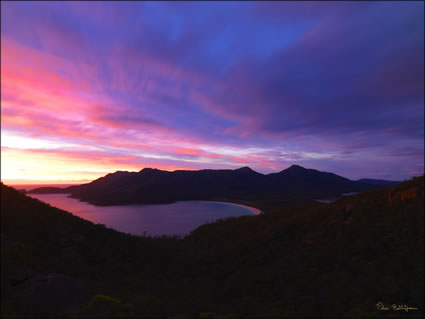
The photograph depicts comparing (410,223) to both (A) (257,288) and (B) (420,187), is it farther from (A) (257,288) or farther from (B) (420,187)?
(A) (257,288)

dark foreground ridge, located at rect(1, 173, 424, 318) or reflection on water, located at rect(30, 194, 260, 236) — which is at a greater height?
dark foreground ridge, located at rect(1, 173, 424, 318)

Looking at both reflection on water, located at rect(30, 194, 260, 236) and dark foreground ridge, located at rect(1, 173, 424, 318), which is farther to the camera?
reflection on water, located at rect(30, 194, 260, 236)

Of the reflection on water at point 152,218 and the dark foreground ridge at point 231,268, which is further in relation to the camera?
the reflection on water at point 152,218

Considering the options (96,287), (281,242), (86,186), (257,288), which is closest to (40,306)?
(96,287)

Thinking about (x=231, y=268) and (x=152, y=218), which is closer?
(x=231, y=268)

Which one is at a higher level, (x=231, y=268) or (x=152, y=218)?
(x=231, y=268)

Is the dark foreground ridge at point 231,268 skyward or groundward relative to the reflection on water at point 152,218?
skyward

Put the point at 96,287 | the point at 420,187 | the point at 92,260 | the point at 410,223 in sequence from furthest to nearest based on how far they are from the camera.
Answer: the point at 92,260 → the point at 420,187 → the point at 410,223 → the point at 96,287

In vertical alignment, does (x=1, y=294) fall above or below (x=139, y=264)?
above
